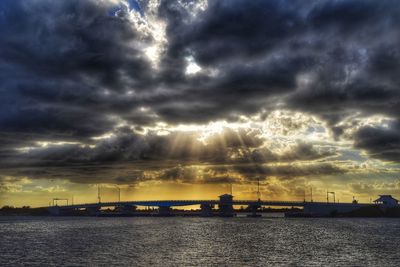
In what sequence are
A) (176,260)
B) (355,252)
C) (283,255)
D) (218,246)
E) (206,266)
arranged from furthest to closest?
(218,246) < (355,252) < (283,255) < (176,260) < (206,266)

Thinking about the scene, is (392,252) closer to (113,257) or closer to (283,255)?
(283,255)

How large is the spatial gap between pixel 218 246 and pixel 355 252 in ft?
95.9

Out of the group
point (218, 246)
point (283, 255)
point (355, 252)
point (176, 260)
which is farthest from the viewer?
point (218, 246)

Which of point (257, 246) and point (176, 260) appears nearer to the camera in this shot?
point (176, 260)

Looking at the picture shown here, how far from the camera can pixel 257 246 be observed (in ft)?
358

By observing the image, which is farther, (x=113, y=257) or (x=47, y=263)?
(x=113, y=257)

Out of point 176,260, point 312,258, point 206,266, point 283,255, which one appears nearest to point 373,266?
point 312,258

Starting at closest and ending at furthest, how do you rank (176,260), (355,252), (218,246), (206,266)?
(206,266) → (176,260) → (355,252) → (218,246)

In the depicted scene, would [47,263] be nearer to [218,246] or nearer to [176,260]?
[176,260]

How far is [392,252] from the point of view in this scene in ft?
321

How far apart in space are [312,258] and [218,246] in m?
27.6

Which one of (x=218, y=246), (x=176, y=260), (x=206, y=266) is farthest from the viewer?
(x=218, y=246)

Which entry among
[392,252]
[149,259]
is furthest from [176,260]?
[392,252]

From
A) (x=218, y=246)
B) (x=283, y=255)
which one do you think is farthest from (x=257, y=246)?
(x=283, y=255)
